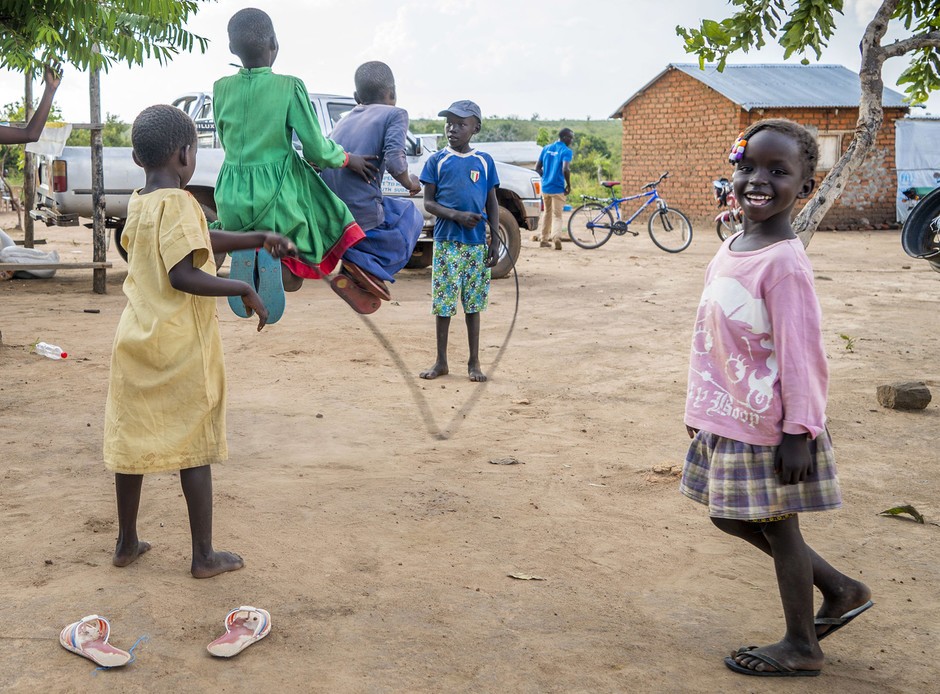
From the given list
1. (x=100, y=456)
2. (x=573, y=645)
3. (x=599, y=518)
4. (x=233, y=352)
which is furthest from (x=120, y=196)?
(x=573, y=645)

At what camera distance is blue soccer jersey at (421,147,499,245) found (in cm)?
660

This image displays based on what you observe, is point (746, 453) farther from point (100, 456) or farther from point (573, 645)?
point (100, 456)

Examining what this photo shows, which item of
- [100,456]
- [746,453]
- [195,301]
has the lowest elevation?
[100,456]

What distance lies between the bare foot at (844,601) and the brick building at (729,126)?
18.8 metres

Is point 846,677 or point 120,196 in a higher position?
point 120,196

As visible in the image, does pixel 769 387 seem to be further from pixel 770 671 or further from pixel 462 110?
pixel 462 110

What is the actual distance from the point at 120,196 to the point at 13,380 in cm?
493

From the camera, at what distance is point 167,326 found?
3201 mm

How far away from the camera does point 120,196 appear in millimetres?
10945

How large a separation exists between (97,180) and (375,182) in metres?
6.80

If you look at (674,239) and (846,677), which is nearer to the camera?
(846,677)

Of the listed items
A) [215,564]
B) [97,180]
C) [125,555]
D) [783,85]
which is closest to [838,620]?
[215,564]

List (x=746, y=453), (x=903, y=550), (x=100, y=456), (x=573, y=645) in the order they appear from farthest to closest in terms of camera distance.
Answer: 1. (x=100, y=456)
2. (x=903, y=550)
3. (x=573, y=645)
4. (x=746, y=453)

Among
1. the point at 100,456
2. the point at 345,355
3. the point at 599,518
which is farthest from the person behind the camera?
the point at 345,355
